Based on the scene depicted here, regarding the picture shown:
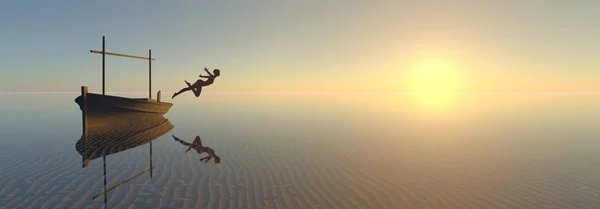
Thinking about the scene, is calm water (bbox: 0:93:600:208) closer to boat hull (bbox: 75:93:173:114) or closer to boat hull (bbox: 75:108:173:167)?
boat hull (bbox: 75:108:173:167)

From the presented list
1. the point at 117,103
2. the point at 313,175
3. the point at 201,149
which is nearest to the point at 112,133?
the point at 117,103

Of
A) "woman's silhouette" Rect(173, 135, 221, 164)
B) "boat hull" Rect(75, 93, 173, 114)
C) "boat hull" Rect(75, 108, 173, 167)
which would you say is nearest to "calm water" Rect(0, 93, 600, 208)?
Result: "woman's silhouette" Rect(173, 135, 221, 164)

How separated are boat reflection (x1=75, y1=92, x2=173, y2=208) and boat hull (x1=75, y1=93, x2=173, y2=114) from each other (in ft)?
0.57

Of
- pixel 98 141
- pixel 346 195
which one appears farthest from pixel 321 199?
pixel 98 141

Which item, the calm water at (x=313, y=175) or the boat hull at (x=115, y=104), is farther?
the boat hull at (x=115, y=104)

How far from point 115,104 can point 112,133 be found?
11.8ft

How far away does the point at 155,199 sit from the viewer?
7848 mm

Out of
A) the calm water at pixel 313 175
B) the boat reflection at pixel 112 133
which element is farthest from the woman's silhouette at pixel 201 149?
the boat reflection at pixel 112 133

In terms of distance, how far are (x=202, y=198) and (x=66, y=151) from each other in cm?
942

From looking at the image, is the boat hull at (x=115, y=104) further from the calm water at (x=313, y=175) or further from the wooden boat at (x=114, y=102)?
the calm water at (x=313, y=175)

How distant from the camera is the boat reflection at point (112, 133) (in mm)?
13344

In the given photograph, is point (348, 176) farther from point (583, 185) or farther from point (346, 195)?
point (583, 185)

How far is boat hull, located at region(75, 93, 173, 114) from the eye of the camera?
68.1ft

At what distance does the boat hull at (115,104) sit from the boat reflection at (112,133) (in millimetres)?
174
